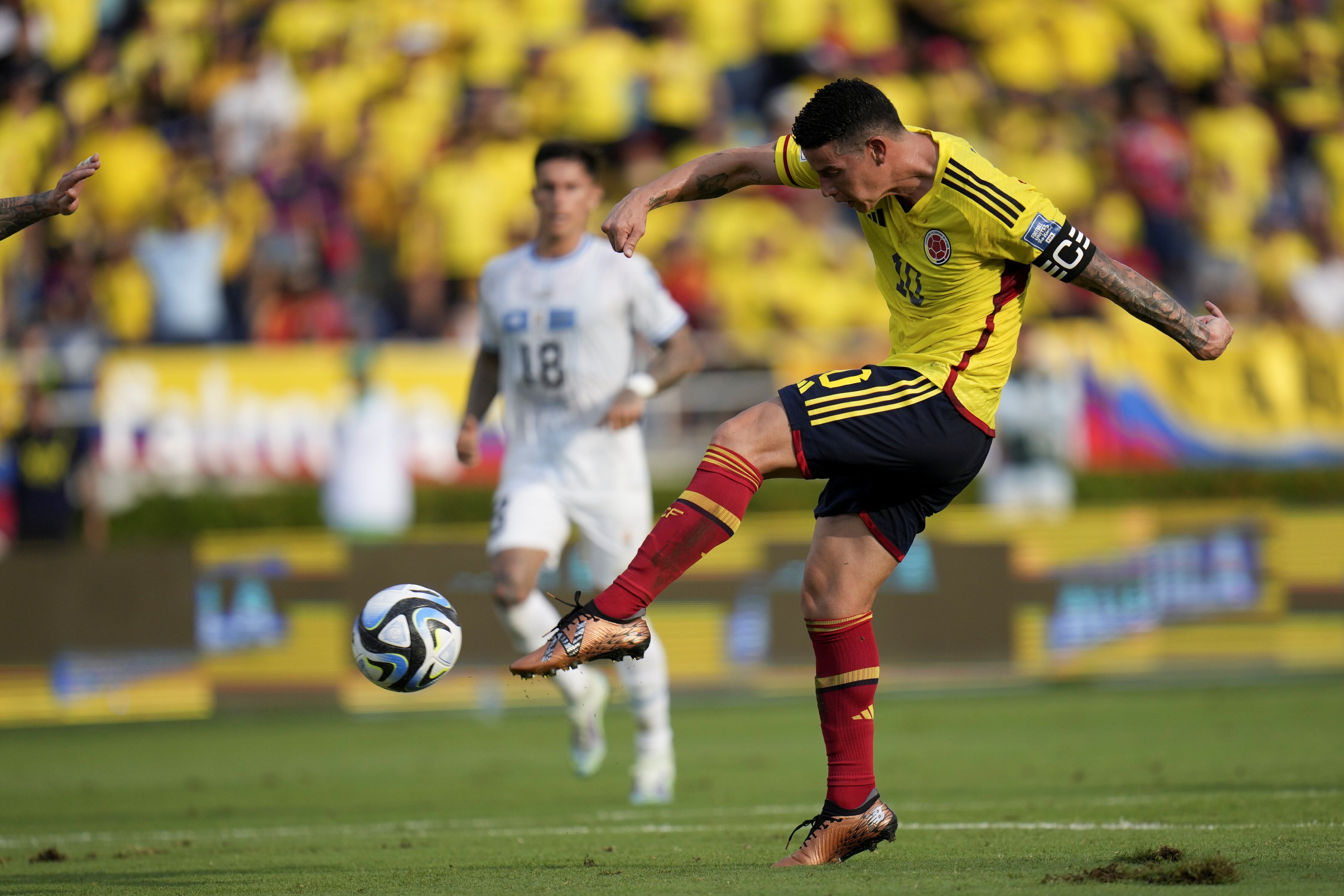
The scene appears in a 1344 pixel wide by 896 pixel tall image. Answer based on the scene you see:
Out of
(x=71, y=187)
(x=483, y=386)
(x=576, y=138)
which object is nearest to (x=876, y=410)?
(x=71, y=187)

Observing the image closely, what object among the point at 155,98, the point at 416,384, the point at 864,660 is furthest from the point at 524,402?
the point at 155,98

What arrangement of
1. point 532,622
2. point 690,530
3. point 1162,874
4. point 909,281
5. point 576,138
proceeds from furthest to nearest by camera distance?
point 576,138 < point 532,622 < point 909,281 < point 690,530 < point 1162,874

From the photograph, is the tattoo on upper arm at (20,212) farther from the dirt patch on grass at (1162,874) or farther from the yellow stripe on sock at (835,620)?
the dirt patch on grass at (1162,874)

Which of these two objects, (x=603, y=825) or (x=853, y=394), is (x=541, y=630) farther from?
(x=853, y=394)

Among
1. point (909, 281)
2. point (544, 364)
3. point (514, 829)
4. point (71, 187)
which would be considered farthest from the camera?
point (544, 364)

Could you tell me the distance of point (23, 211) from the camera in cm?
579

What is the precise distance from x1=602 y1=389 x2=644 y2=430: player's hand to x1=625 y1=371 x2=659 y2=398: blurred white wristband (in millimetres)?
37

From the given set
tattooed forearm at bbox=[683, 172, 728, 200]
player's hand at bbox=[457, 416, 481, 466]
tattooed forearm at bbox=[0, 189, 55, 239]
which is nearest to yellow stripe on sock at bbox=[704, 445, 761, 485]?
tattooed forearm at bbox=[683, 172, 728, 200]

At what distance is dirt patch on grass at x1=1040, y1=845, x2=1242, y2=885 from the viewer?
446 cm

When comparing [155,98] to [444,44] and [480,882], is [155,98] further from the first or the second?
[480,882]

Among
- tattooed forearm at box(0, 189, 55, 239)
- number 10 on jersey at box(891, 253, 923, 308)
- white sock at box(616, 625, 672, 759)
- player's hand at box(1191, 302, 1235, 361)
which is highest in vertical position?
tattooed forearm at box(0, 189, 55, 239)

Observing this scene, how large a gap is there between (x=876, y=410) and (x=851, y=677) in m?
0.99

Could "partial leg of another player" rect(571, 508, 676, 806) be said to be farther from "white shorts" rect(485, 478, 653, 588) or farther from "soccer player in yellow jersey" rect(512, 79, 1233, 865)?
"soccer player in yellow jersey" rect(512, 79, 1233, 865)

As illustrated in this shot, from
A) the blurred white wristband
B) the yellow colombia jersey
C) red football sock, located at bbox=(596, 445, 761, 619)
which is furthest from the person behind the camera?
the blurred white wristband
